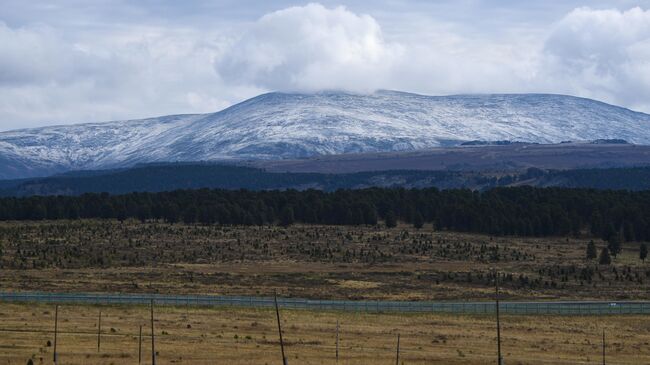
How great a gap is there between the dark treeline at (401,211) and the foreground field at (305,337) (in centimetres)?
8612

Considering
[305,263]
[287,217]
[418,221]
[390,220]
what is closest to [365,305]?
[305,263]

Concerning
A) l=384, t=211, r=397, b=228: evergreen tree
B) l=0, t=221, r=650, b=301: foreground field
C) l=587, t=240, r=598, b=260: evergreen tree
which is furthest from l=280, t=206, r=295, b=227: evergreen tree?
l=587, t=240, r=598, b=260: evergreen tree

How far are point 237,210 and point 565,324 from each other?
351ft

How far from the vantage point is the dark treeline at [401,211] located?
564ft

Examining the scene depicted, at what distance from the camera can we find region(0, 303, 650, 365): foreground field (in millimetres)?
63281

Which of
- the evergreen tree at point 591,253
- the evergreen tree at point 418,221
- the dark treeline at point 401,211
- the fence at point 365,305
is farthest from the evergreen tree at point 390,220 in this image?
the fence at point 365,305

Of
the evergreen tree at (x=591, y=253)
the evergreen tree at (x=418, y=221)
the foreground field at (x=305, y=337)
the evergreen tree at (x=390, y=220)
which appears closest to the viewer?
the foreground field at (x=305, y=337)

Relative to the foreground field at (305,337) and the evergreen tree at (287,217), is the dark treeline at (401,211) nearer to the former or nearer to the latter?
the evergreen tree at (287,217)

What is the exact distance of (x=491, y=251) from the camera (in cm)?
14688

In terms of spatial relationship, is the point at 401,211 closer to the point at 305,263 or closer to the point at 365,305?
the point at 305,263

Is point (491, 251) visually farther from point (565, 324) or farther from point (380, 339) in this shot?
point (380, 339)

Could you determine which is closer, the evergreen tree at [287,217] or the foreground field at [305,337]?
the foreground field at [305,337]

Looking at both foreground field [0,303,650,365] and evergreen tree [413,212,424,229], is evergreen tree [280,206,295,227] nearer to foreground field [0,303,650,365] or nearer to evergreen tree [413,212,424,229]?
evergreen tree [413,212,424,229]

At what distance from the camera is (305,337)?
73.3 meters
